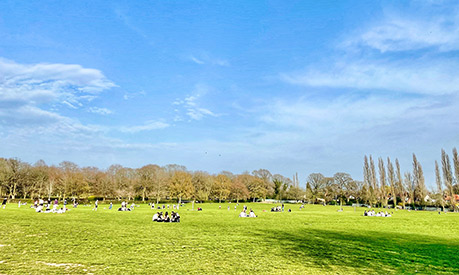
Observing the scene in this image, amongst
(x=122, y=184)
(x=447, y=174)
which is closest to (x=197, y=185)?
(x=122, y=184)

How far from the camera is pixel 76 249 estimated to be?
42.0ft

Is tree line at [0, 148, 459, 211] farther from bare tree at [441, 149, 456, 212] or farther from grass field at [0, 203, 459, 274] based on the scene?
grass field at [0, 203, 459, 274]

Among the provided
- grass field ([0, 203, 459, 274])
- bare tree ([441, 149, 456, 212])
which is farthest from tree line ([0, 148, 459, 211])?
grass field ([0, 203, 459, 274])

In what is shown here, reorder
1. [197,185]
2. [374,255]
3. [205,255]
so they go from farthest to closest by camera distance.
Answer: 1. [197,185]
2. [374,255]
3. [205,255]

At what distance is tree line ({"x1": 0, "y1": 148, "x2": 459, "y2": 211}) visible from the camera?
79.2 meters

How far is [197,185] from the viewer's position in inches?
4117

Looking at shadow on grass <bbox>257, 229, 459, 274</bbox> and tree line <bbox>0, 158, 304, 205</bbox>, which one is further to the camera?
tree line <bbox>0, 158, 304, 205</bbox>

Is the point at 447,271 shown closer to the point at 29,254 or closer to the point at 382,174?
the point at 29,254

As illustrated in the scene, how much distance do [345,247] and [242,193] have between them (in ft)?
313

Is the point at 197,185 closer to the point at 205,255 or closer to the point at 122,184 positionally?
the point at 122,184

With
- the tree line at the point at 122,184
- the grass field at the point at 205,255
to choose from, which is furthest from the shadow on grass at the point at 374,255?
the tree line at the point at 122,184

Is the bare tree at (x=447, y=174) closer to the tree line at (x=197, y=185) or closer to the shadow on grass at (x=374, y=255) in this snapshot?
the tree line at (x=197, y=185)

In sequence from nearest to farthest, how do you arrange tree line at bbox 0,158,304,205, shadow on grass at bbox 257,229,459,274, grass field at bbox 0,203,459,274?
grass field at bbox 0,203,459,274, shadow on grass at bbox 257,229,459,274, tree line at bbox 0,158,304,205

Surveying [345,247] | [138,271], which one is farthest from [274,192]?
[138,271]
